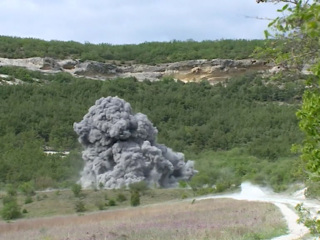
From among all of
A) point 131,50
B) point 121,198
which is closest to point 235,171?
point 121,198

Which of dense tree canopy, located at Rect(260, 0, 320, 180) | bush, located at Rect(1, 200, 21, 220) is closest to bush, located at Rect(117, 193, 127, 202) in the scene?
bush, located at Rect(1, 200, 21, 220)

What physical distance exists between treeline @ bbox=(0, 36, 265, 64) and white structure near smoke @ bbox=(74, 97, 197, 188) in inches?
2221

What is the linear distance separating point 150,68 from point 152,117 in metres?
32.2

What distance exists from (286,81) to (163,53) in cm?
10915

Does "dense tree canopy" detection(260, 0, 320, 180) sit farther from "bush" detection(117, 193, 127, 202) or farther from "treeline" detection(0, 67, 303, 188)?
"treeline" detection(0, 67, 303, 188)

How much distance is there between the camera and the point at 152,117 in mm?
73312

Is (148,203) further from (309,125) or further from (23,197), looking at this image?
(309,125)

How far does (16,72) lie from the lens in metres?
86.9

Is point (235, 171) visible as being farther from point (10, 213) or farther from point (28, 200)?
point (10, 213)

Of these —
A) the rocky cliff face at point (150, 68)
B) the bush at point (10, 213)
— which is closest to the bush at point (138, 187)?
the bush at point (10, 213)

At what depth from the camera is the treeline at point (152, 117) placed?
5091cm

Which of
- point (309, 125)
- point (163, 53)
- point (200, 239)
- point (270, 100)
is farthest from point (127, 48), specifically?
point (309, 125)

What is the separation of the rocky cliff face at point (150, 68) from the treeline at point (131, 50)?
10.8ft

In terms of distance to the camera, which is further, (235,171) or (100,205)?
(235,171)
